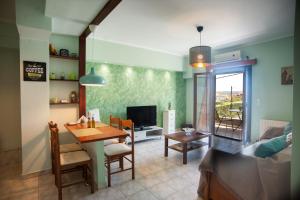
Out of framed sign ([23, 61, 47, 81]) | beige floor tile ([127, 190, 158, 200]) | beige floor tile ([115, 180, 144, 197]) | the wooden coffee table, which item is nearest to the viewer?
beige floor tile ([127, 190, 158, 200])

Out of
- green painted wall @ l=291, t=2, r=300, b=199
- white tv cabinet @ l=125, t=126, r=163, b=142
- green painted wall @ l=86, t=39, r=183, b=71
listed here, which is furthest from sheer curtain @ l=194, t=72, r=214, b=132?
green painted wall @ l=291, t=2, r=300, b=199

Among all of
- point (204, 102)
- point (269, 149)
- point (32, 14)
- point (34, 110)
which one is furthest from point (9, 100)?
point (204, 102)

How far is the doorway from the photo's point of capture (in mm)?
5316

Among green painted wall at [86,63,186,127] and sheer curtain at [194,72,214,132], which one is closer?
green painted wall at [86,63,186,127]

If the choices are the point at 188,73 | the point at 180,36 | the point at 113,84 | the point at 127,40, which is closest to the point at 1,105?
the point at 113,84

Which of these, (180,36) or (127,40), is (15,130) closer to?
(127,40)

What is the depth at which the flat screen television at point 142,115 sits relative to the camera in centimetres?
468

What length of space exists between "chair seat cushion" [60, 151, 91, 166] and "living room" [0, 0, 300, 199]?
0.51 feet

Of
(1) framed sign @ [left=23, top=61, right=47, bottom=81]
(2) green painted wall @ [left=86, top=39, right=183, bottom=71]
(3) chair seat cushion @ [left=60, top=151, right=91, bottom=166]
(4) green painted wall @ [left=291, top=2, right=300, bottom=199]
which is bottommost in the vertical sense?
(3) chair seat cushion @ [left=60, top=151, right=91, bottom=166]

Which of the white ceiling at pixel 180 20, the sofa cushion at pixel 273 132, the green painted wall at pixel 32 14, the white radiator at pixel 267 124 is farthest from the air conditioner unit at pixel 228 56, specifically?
the green painted wall at pixel 32 14

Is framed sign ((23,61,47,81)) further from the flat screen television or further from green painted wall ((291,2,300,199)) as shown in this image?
green painted wall ((291,2,300,199))

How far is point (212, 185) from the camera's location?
2.03 metres

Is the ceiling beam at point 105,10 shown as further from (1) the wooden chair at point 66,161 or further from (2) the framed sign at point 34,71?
(1) the wooden chair at point 66,161

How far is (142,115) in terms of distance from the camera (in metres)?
4.86
